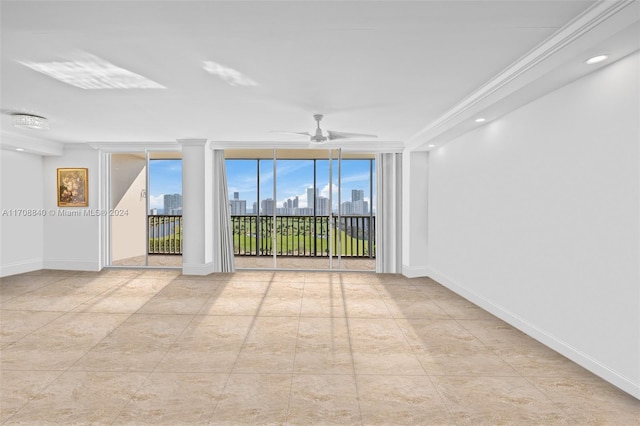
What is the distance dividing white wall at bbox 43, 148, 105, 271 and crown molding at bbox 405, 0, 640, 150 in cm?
628

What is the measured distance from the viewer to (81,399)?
87.8 inches

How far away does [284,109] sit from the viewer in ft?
13.0

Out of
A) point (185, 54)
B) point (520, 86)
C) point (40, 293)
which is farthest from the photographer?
point (40, 293)

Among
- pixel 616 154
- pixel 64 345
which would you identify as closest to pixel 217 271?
pixel 64 345

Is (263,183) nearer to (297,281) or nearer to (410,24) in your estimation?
(297,281)

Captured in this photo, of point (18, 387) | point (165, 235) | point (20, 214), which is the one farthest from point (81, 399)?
point (165, 235)

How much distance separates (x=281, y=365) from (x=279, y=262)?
4.89 m

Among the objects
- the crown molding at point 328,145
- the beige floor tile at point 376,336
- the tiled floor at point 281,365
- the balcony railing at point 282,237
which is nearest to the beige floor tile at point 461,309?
the tiled floor at point 281,365

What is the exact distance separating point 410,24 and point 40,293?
18.8ft

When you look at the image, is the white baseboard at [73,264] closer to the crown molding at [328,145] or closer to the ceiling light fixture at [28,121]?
the ceiling light fixture at [28,121]

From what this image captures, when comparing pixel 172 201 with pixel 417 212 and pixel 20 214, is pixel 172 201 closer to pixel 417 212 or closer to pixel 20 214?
pixel 20 214

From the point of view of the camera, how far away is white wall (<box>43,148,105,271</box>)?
637cm

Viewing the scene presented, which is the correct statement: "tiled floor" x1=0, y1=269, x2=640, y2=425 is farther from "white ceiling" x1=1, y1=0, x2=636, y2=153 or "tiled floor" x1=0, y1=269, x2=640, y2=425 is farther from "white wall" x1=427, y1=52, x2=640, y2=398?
"white ceiling" x1=1, y1=0, x2=636, y2=153

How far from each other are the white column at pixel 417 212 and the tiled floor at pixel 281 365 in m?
1.43
